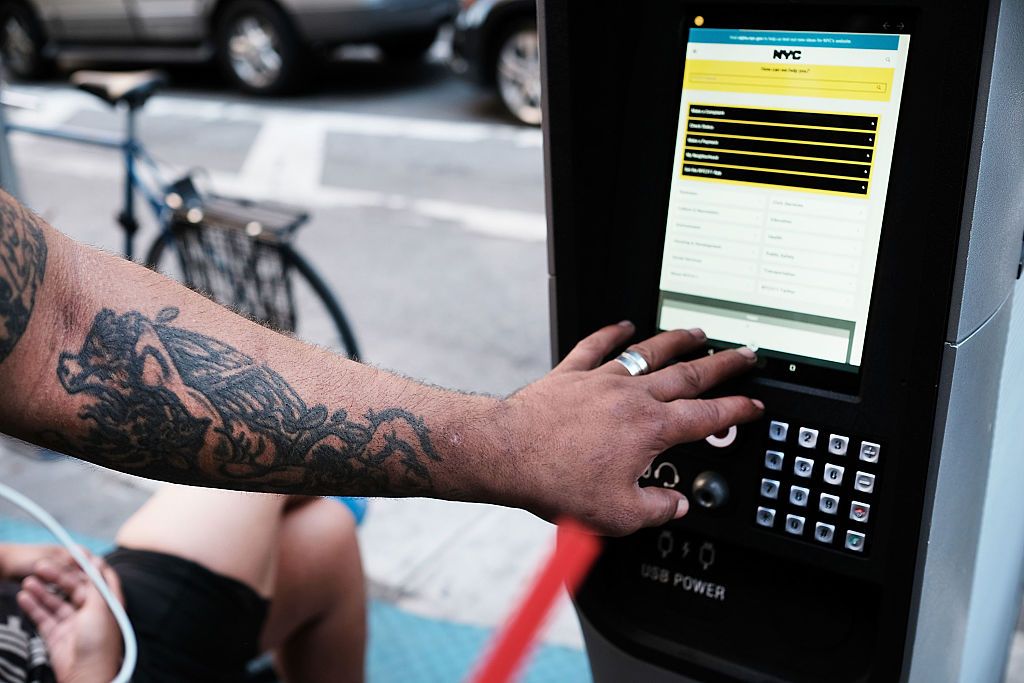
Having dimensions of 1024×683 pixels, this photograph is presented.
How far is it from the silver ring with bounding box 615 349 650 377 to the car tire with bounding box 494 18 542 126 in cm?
517

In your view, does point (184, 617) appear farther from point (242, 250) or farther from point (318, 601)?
point (242, 250)

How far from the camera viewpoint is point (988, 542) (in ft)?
A: 3.86

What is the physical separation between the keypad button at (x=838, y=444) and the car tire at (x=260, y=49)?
675 cm

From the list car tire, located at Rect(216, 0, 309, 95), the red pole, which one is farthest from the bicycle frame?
car tire, located at Rect(216, 0, 309, 95)

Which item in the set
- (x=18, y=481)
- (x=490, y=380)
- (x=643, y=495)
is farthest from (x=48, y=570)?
(x=490, y=380)

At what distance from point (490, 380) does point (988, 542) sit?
8.07 ft

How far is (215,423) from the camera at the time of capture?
0.97 meters

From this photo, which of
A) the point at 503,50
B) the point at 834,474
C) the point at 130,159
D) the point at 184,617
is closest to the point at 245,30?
the point at 503,50

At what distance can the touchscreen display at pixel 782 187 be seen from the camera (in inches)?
39.6

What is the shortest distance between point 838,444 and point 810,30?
405mm

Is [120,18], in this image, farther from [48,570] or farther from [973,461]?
[973,461]

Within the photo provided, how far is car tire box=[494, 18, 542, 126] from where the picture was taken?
6.11m

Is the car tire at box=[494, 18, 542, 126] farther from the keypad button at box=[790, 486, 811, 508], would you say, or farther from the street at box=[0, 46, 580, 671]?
the keypad button at box=[790, 486, 811, 508]

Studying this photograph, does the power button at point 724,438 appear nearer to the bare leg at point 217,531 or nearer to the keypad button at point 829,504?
the keypad button at point 829,504
